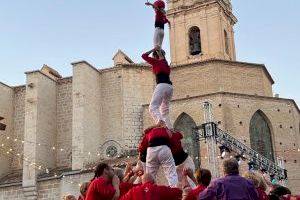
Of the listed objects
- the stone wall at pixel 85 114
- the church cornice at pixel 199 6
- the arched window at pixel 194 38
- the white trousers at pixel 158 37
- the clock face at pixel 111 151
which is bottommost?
the white trousers at pixel 158 37

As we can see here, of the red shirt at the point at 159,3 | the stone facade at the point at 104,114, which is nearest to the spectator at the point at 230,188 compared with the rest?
the red shirt at the point at 159,3

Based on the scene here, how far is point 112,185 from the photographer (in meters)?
5.33

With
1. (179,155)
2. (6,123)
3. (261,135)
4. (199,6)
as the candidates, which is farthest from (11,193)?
(179,155)

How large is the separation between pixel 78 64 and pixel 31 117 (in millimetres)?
4009

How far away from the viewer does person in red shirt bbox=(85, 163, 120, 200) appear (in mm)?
5234

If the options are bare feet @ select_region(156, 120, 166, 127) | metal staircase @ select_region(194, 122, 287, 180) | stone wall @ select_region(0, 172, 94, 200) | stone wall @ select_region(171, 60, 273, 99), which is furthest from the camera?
stone wall @ select_region(171, 60, 273, 99)

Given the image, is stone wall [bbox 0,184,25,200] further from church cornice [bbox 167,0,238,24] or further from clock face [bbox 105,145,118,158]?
church cornice [bbox 167,0,238,24]

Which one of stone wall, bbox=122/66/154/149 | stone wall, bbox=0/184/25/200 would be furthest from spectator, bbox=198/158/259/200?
stone wall, bbox=122/66/154/149

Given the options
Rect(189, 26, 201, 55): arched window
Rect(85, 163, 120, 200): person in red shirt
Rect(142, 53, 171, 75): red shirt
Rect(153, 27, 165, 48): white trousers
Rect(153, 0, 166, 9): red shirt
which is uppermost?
Rect(189, 26, 201, 55): arched window

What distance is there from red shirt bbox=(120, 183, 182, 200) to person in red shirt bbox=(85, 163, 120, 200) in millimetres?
189

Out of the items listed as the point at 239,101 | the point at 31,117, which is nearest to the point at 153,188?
the point at 239,101

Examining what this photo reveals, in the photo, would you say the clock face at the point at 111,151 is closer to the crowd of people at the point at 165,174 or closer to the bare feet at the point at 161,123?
the crowd of people at the point at 165,174

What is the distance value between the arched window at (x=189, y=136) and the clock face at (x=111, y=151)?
3907mm

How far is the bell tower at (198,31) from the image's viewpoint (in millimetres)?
34688
